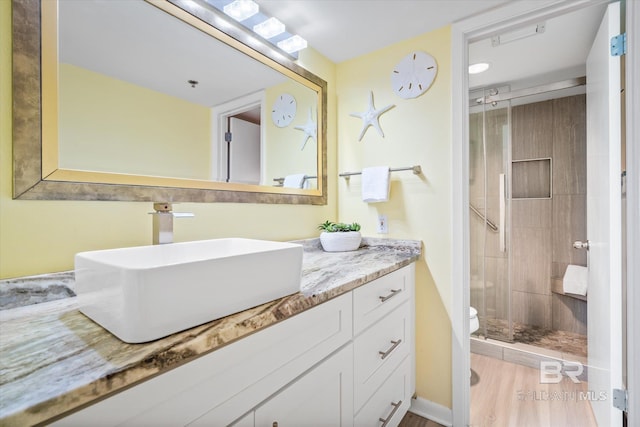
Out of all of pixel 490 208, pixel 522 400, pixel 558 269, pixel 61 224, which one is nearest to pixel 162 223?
pixel 61 224

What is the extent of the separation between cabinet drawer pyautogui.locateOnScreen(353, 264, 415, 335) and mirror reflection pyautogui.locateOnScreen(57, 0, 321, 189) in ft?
2.43

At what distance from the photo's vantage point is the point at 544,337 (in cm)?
245

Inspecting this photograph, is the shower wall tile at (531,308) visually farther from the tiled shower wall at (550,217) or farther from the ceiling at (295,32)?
the ceiling at (295,32)

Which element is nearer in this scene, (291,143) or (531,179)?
(291,143)

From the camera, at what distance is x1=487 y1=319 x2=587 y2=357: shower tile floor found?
2.28 m

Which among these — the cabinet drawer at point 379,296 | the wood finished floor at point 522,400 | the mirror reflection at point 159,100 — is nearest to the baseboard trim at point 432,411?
the wood finished floor at point 522,400

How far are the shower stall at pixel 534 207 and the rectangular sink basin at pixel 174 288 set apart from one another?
2.27 meters

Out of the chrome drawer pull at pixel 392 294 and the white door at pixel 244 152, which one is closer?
the chrome drawer pull at pixel 392 294

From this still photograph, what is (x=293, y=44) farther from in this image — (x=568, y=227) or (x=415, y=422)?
(x=568, y=227)

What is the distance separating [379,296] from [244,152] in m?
0.91

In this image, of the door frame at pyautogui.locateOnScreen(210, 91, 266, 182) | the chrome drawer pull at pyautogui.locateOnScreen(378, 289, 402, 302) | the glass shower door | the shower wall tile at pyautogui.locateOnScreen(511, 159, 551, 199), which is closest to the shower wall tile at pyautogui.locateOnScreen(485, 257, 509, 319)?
the glass shower door

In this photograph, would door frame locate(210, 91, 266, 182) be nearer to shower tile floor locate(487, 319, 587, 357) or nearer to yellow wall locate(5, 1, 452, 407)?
yellow wall locate(5, 1, 452, 407)

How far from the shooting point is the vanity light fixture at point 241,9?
125cm

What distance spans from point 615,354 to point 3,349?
79.6 inches
